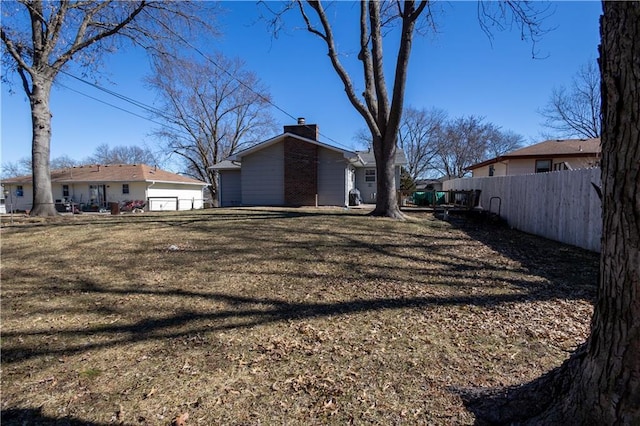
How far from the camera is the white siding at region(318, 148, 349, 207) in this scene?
18438 millimetres

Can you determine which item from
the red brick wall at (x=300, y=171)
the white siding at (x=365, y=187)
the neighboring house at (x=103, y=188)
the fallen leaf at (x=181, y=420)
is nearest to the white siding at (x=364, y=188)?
the white siding at (x=365, y=187)

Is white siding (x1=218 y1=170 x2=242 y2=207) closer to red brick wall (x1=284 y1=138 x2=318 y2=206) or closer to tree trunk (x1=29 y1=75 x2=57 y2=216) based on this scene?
red brick wall (x1=284 y1=138 x2=318 y2=206)

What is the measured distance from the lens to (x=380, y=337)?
3.21 m

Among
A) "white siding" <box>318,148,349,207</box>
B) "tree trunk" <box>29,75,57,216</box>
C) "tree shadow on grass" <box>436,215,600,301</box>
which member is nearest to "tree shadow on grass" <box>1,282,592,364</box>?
"tree shadow on grass" <box>436,215,600,301</box>

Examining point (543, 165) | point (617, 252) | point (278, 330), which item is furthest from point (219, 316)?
point (543, 165)

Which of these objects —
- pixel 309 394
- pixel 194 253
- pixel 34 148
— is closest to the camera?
pixel 309 394

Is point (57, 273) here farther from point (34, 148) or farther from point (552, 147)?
point (552, 147)

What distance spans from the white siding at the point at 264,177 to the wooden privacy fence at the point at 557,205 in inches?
450

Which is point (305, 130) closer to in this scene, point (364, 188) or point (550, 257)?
point (364, 188)

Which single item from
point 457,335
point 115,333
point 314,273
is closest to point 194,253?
point 314,273

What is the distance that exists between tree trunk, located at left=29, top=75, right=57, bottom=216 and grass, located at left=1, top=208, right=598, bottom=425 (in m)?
6.34

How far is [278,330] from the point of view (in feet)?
11.2

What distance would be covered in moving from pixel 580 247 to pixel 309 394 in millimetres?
7323

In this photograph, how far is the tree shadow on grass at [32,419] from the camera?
2219 millimetres
